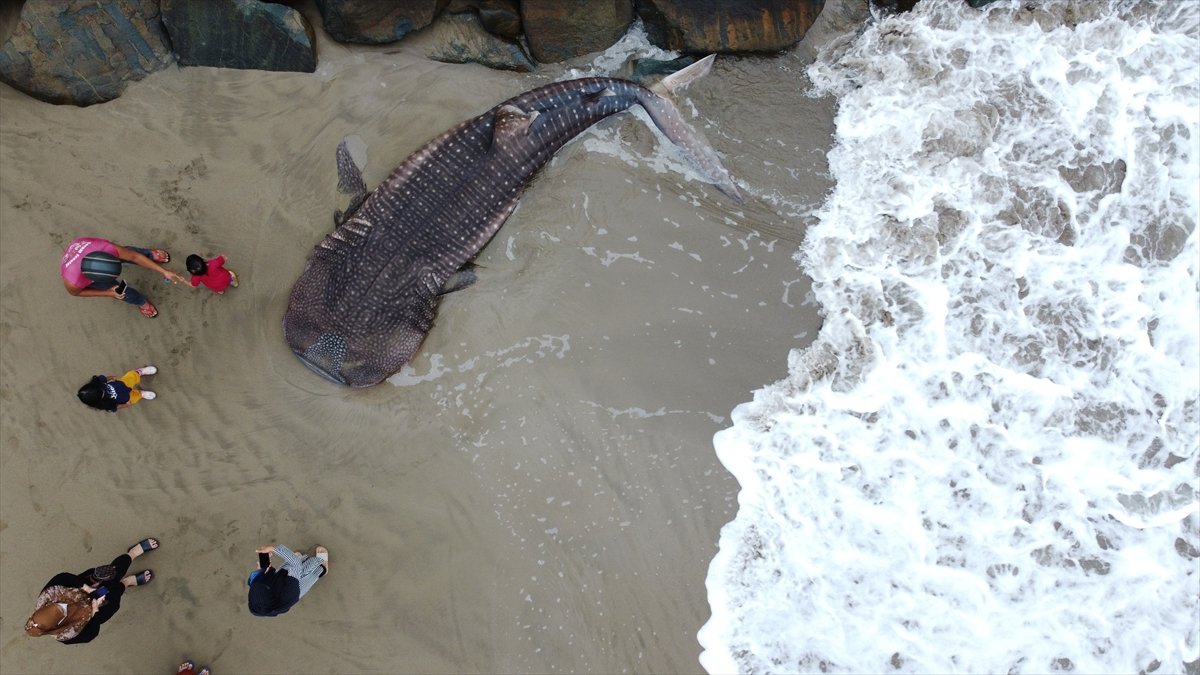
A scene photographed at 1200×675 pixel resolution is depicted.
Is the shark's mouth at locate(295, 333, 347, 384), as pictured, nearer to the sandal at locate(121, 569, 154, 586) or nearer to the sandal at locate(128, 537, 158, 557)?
the sandal at locate(128, 537, 158, 557)

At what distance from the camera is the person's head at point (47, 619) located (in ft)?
15.8

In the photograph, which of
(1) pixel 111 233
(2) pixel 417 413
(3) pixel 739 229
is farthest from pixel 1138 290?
(1) pixel 111 233

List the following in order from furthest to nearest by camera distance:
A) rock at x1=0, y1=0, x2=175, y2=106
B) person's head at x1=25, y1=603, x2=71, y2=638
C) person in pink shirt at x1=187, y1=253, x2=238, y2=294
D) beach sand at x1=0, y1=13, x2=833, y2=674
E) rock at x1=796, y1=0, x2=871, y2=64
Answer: rock at x1=796, y1=0, x2=871, y2=64 → beach sand at x1=0, y1=13, x2=833, y2=674 → rock at x1=0, y1=0, x2=175, y2=106 → person in pink shirt at x1=187, y1=253, x2=238, y2=294 → person's head at x1=25, y1=603, x2=71, y2=638

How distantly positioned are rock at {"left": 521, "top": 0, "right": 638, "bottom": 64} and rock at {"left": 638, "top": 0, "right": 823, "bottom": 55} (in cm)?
31

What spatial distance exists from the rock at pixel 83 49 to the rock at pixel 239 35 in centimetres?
22

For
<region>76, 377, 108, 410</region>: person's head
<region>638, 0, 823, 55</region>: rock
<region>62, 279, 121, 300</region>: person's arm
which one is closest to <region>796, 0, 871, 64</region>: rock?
<region>638, 0, 823, 55</region>: rock

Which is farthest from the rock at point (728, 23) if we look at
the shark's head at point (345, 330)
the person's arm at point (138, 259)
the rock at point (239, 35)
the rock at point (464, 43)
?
the person's arm at point (138, 259)

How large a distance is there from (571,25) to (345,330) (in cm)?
371

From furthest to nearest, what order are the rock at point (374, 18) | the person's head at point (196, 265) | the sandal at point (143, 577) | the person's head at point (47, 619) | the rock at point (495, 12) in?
1. the rock at point (495, 12)
2. the rock at point (374, 18)
3. the sandal at point (143, 577)
4. the person's head at point (196, 265)
5. the person's head at point (47, 619)

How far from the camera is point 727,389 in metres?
5.88

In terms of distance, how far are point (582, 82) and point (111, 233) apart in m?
4.72

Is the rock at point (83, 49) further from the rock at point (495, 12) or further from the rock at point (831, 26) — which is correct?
the rock at point (831, 26)

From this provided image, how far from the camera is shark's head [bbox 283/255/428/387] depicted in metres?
5.52

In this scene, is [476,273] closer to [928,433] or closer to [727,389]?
[727,389]
